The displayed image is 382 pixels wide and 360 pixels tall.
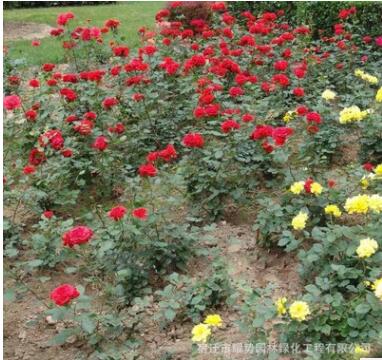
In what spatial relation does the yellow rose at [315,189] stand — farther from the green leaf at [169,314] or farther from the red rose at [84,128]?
the red rose at [84,128]

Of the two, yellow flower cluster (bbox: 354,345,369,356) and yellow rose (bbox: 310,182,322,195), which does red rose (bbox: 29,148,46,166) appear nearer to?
yellow rose (bbox: 310,182,322,195)

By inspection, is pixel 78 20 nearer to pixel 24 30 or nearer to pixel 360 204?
pixel 24 30

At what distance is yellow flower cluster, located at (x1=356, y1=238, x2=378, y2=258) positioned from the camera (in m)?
2.91

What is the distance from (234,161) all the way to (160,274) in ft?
3.57

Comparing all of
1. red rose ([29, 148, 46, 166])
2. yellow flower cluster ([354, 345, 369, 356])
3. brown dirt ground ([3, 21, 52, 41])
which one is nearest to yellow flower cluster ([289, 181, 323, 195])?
yellow flower cluster ([354, 345, 369, 356])

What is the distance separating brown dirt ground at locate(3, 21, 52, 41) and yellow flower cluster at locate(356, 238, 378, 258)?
31.3ft

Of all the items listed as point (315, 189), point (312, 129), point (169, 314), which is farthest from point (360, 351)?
point (312, 129)

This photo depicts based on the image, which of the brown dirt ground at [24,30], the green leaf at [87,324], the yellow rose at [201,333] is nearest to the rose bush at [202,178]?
the green leaf at [87,324]

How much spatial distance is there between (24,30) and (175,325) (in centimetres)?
1009

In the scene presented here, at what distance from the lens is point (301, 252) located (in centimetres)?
329

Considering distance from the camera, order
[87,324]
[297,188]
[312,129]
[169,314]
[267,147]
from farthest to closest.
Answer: [312,129] → [267,147] → [297,188] → [169,314] → [87,324]

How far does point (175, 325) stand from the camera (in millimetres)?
3283

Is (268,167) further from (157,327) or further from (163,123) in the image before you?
(157,327)

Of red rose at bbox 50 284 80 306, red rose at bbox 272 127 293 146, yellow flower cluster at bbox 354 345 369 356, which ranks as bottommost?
yellow flower cluster at bbox 354 345 369 356
